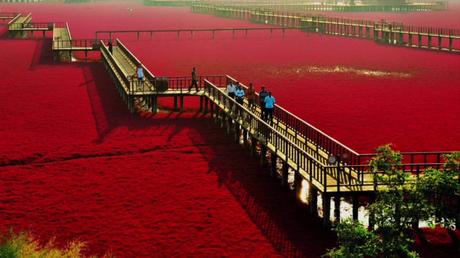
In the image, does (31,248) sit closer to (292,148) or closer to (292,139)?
(292,148)

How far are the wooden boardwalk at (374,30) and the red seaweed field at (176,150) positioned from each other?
55.2ft

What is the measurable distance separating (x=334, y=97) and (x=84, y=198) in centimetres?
2223

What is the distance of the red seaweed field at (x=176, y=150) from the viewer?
2203 centimetres

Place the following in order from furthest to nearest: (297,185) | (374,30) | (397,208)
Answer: (374,30) → (297,185) → (397,208)

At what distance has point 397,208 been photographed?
19.0m

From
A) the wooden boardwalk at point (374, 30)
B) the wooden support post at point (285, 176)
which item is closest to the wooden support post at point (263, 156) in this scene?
the wooden support post at point (285, 176)

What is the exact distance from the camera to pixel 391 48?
79.1m

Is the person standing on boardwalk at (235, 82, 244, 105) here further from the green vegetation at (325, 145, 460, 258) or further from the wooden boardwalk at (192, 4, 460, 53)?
the wooden boardwalk at (192, 4, 460, 53)

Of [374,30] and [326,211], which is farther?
[374,30]

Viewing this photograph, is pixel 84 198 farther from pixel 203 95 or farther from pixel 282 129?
pixel 203 95

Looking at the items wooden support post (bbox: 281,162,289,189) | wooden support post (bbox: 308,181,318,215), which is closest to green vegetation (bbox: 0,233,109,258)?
wooden support post (bbox: 308,181,318,215)

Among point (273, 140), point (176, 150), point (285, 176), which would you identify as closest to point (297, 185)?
point (285, 176)

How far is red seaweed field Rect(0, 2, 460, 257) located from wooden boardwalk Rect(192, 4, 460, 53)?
16820 millimetres

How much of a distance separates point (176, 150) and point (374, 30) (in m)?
59.7
